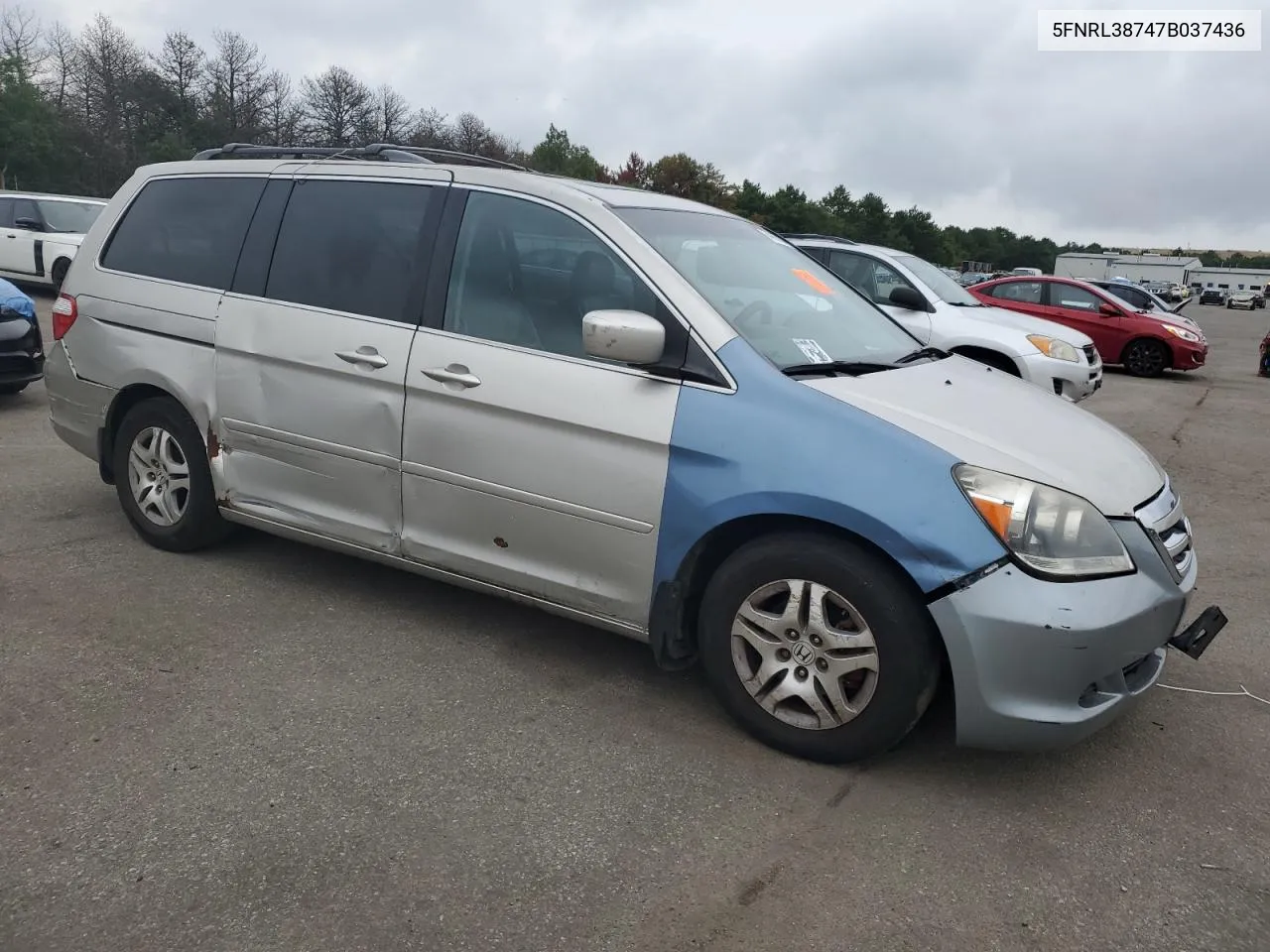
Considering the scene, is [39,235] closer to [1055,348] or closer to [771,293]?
[1055,348]

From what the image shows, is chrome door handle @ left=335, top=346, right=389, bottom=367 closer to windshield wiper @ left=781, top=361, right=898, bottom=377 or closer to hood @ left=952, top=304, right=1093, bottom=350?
windshield wiper @ left=781, top=361, right=898, bottom=377

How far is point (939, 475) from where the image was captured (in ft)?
9.62

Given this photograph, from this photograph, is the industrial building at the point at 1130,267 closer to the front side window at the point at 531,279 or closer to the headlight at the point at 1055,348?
the headlight at the point at 1055,348

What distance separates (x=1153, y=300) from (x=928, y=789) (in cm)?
1835

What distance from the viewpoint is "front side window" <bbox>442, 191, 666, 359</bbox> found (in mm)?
3559

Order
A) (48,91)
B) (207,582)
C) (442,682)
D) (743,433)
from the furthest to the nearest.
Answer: (48,91) < (207,582) < (442,682) < (743,433)

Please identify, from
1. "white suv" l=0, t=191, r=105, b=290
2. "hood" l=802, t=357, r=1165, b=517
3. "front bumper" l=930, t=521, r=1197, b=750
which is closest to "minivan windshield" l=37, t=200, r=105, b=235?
"white suv" l=0, t=191, r=105, b=290

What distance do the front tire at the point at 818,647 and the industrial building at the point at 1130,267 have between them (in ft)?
306

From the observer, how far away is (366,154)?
4.50 meters

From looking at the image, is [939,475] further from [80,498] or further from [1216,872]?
[80,498]

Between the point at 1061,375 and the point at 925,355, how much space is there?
6128mm

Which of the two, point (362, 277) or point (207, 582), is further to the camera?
point (207, 582)

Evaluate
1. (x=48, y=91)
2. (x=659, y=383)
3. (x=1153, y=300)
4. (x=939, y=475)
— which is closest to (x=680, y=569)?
(x=659, y=383)

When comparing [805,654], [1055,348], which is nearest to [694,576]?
[805,654]
